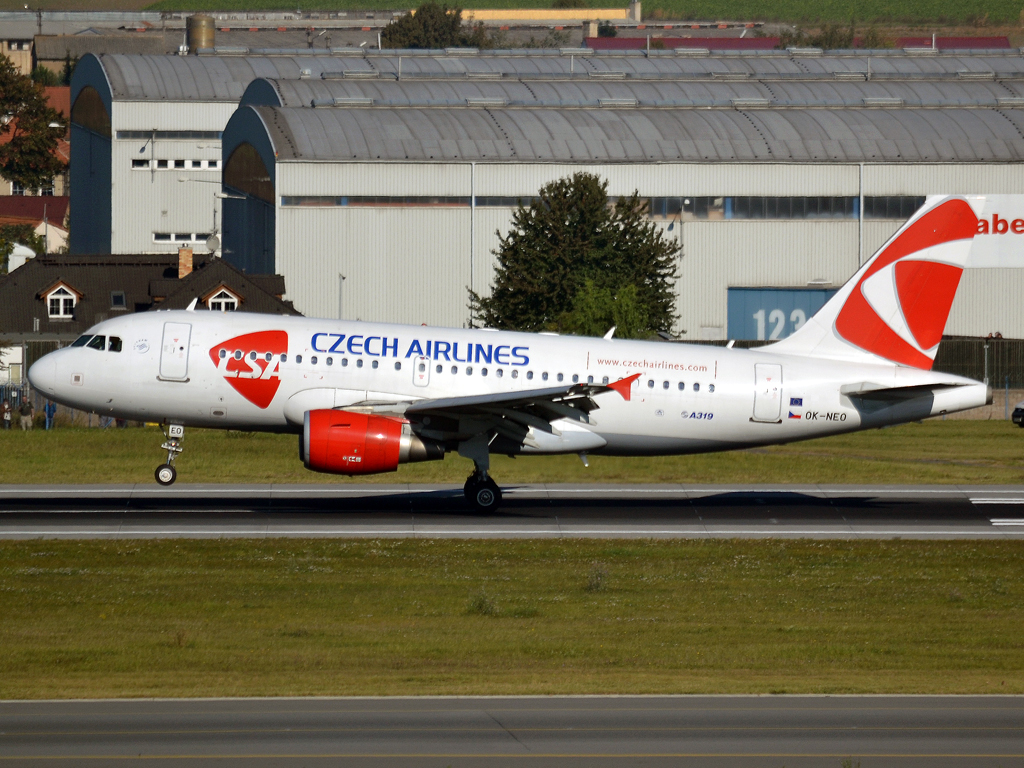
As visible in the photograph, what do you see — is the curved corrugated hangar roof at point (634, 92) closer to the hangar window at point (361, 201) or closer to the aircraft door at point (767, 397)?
the hangar window at point (361, 201)

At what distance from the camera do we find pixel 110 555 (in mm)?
29875

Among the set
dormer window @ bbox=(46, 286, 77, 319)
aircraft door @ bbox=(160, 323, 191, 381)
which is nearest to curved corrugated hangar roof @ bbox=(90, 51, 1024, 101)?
dormer window @ bbox=(46, 286, 77, 319)

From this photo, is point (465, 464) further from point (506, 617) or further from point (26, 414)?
point (26, 414)

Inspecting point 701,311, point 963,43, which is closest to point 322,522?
point 701,311

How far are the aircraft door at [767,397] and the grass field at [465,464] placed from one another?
5.65 m

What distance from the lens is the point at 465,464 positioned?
1845 inches

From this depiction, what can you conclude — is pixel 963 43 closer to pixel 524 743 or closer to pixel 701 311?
pixel 701 311

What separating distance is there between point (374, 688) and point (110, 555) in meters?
12.1

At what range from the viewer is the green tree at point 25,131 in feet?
538

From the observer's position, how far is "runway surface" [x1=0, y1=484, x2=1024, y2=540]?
33.8 meters

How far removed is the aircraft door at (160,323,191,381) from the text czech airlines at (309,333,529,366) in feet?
10.2

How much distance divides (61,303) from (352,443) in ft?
186

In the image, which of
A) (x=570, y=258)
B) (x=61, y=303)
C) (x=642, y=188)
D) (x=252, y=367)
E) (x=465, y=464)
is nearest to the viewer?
(x=252, y=367)

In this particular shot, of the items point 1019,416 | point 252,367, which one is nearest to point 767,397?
point 252,367
